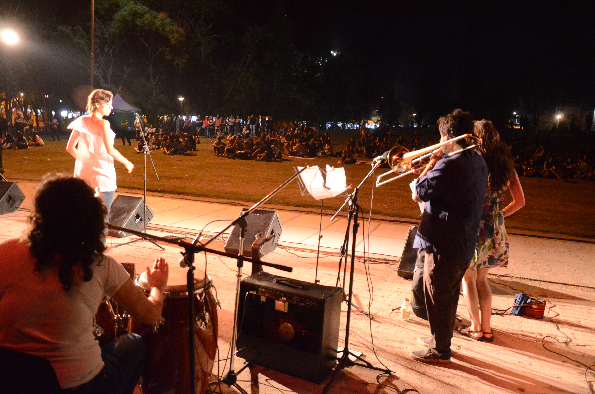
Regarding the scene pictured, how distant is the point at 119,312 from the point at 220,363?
1108 mm

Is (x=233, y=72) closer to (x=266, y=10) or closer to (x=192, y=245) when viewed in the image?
(x=266, y=10)

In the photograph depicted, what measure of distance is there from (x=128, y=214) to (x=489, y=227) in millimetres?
5689

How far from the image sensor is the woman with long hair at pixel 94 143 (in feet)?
19.9

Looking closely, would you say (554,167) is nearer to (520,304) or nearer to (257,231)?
(520,304)

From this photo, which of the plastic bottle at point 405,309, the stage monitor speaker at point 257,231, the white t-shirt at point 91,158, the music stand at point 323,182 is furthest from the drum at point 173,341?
the stage monitor speaker at point 257,231

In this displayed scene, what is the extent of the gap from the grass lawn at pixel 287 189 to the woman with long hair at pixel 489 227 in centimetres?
258

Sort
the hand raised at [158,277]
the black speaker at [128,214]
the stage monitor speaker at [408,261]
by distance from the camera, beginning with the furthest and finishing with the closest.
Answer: the black speaker at [128,214], the stage monitor speaker at [408,261], the hand raised at [158,277]

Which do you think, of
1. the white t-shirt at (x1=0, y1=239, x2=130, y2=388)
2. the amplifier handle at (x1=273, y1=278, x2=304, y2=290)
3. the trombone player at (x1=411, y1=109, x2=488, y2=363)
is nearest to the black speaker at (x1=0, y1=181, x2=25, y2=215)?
the amplifier handle at (x1=273, y1=278, x2=304, y2=290)

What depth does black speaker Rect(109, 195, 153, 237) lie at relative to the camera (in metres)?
7.71

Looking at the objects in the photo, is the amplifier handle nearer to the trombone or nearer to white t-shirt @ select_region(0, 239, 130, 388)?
the trombone

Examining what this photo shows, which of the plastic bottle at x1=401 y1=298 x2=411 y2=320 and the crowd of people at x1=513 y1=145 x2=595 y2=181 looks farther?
the crowd of people at x1=513 y1=145 x2=595 y2=181

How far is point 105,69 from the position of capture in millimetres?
38844

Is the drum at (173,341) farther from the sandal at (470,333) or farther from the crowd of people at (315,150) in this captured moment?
the crowd of people at (315,150)

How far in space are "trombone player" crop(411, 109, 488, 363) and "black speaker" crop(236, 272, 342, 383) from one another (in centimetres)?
92
